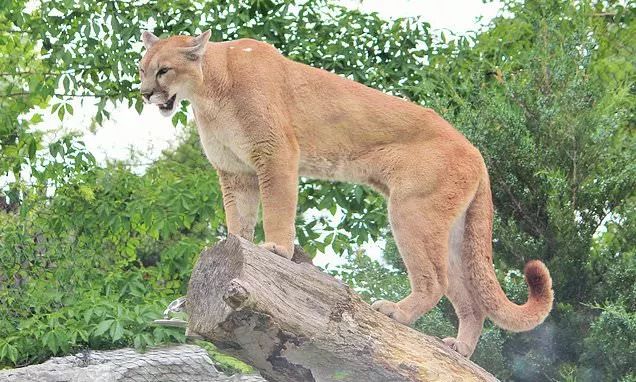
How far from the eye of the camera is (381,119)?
22.4 feet

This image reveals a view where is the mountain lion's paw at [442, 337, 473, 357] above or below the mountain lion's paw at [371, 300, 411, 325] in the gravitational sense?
below

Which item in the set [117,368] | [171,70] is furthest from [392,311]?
[117,368]

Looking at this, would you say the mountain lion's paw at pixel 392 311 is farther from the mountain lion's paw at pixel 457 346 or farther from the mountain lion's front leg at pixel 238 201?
the mountain lion's front leg at pixel 238 201

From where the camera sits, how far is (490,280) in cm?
681

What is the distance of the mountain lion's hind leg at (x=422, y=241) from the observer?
6465 millimetres

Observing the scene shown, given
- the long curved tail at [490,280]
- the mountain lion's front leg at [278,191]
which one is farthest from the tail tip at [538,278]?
the mountain lion's front leg at [278,191]

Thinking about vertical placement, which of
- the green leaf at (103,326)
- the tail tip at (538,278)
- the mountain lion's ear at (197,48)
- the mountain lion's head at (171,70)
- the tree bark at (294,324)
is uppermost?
the mountain lion's ear at (197,48)

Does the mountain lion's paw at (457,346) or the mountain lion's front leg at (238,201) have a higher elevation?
the mountain lion's front leg at (238,201)

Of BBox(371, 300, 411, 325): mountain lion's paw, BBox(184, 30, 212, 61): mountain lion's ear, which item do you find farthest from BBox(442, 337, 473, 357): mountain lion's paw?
BBox(184, 30, 212, 61): mountain lion's ear

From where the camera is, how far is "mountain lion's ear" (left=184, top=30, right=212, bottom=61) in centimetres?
663

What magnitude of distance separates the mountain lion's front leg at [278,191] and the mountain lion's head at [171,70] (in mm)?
626

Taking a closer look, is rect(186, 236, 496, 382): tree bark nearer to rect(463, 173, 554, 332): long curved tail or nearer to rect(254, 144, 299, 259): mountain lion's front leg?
rect(254, 144, 299, 259): mountain lion's front leg

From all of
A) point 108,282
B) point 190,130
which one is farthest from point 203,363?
point 190,130

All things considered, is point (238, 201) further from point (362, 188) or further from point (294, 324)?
point (362, 188)
